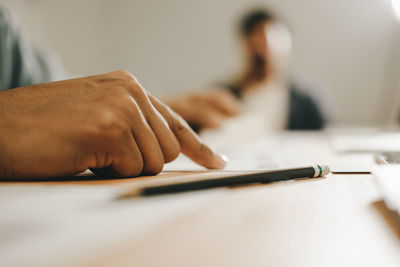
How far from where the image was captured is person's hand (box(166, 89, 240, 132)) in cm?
87

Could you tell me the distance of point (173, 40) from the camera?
2.71 metres

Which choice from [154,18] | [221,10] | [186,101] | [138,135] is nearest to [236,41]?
[221,10]

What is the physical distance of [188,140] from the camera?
400 millimetres

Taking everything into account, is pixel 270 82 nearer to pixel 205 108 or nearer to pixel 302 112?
pixel 302 112

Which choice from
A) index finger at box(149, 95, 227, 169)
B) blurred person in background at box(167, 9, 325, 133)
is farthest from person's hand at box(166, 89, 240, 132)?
Result: blurred person in background at box(167, 9, 325, 133)

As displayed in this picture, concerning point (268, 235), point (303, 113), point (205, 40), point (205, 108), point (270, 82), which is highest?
point (205, 40)

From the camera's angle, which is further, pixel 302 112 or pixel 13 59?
pixel 302 112

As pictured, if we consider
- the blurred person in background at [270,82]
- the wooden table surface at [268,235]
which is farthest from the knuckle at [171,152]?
the blurred person in background at [270,82]

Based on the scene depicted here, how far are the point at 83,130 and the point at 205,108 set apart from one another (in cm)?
57

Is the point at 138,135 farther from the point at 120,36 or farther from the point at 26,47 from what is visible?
the point at 120,36

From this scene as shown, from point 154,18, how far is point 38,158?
103 inches

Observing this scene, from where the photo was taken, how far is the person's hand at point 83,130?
1.04 ft

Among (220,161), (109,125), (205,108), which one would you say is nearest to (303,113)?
(205,108)

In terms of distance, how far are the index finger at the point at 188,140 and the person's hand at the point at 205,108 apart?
17.9 inches
